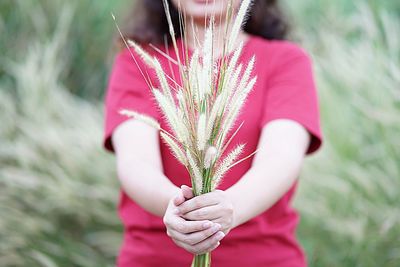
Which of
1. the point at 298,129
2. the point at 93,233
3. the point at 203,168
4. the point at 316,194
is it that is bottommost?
the point at 93,233

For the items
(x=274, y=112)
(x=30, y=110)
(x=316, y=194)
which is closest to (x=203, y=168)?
(x=274, y=112)

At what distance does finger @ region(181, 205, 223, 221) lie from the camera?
132 centimetres

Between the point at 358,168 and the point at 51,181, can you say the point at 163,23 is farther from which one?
the point at 51,181

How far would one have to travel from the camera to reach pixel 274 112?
1.91 meters

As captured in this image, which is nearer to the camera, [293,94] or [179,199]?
[179,199]

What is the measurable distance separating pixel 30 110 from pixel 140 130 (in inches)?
79.9

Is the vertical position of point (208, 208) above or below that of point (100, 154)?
above

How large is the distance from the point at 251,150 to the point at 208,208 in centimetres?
63

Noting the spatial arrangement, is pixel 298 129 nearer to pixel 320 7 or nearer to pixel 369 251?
pixel 369 251

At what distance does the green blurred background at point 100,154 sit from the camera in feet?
9.84

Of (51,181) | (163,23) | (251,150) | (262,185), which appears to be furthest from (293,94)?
(51,181)

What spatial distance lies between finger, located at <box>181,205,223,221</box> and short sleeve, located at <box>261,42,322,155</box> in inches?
23.7

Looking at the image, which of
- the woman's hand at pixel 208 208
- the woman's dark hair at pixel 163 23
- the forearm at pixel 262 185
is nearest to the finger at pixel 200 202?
the woman's hand at pixel 208 208

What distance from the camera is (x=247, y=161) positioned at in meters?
1.93
